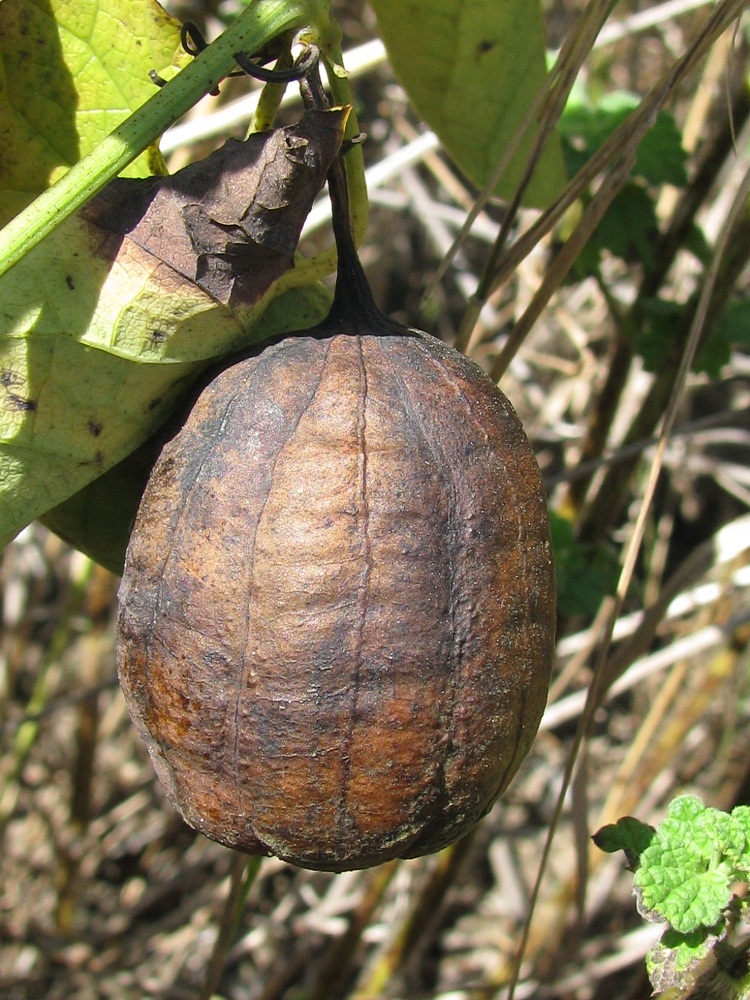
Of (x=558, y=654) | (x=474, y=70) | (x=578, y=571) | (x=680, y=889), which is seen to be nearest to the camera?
(x=680, y=889)

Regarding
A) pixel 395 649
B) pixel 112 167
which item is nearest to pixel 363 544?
pixel 395 649

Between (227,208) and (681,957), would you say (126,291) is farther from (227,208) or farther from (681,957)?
(681,957)

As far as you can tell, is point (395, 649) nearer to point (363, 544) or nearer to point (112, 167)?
point (363, 544)

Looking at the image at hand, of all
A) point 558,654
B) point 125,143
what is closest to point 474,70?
point 125,143

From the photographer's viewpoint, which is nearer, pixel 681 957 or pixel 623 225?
pixel 681 957

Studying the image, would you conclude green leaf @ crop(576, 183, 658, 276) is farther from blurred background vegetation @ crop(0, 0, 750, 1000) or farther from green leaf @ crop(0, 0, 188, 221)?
green leaf @ crop(0, 0, 188, 221)

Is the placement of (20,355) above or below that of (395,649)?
above
